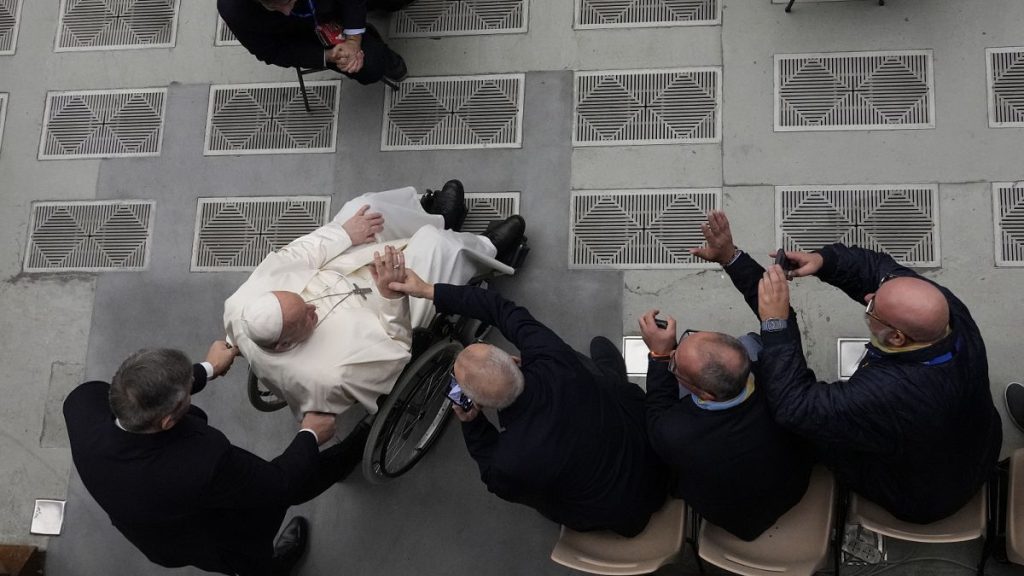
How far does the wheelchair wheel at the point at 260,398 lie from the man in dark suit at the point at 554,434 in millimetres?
941

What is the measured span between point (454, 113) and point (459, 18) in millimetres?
593

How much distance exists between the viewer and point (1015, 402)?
3633 mm

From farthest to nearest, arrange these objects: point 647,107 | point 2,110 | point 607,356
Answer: point 2,110 → point 647,107 → point 607,356

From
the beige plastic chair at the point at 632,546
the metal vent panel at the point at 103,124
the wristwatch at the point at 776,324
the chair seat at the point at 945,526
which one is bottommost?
the beige plastic chair at the point at 632,546

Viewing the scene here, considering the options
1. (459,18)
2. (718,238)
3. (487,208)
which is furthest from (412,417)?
(459,18)

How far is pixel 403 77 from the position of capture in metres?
4.58

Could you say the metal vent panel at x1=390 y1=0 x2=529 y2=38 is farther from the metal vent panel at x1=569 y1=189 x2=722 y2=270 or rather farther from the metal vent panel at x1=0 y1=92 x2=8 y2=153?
the metal vent panel at x1=0 y1=92 x2=8 y2=153

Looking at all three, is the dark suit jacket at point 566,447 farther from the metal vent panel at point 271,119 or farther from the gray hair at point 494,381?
the metal vent panel at point 271,119

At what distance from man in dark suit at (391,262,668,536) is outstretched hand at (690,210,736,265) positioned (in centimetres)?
69

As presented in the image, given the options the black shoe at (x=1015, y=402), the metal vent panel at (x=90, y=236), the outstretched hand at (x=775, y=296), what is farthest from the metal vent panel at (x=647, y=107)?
the metal vent panel at (x=90, y=236)

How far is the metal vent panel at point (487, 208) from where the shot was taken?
4348 millimetres

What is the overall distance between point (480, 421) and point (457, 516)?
1.18m

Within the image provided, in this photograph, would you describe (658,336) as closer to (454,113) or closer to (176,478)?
(176,478)

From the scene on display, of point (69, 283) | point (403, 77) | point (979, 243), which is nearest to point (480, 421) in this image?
point (403, 77)
